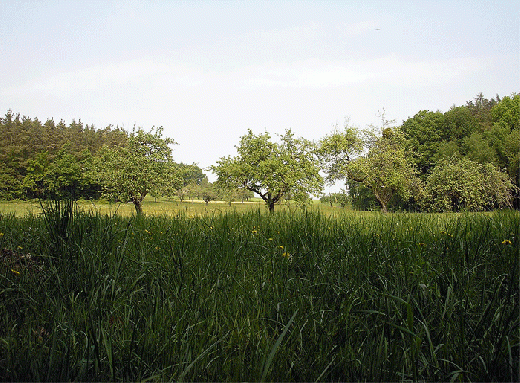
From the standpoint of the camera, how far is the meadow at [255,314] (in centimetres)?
155

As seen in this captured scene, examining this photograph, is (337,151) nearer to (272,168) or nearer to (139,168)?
(272,168)

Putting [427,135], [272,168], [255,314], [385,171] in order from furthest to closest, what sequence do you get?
[427,135], [385,171], [272,168], [255,314]

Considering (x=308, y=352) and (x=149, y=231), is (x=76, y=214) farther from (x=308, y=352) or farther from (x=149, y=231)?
(x=308, y=352)

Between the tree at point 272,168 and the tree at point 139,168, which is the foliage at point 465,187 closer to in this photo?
the tree at point 272,168

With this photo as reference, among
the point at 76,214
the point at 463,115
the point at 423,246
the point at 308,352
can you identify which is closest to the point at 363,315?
the point at 308,352

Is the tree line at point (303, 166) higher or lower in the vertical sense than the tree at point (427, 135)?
lower

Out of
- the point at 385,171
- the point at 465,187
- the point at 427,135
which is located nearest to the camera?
the point at 465,187

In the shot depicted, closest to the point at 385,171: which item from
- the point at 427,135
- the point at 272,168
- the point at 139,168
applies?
the point at 272,168

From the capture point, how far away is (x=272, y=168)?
19484mm

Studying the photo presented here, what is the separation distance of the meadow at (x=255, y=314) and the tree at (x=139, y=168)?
1594 centimetres

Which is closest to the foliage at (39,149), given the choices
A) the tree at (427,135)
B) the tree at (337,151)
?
the tree at (337,151)

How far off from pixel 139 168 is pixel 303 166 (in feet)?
31.2

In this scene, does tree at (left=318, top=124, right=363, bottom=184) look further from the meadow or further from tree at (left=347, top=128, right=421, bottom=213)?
the meadow

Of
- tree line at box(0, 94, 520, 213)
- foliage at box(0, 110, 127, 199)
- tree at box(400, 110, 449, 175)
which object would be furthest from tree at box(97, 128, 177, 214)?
tree at box(400, 110, 449, 175)
